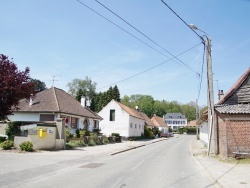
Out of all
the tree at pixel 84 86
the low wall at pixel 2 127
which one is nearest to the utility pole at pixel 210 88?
the low wall at pixel 2 127

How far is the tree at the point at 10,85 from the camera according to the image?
75.8 feet

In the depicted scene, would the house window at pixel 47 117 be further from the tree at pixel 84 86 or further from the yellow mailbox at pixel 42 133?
the tree at pixel 84 86

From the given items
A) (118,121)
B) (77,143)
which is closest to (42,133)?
(77,143)

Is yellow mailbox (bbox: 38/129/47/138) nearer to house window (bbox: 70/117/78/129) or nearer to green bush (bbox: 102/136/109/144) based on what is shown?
house window (bbox: 70/117/78/129)

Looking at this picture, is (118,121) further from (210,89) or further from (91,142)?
(210,89)

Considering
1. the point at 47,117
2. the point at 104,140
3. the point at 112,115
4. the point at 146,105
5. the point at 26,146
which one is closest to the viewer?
the point at 26,146

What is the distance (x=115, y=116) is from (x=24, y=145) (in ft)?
106

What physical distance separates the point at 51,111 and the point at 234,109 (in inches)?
782

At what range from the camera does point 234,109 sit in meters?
19.9

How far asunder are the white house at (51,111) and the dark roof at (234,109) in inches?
675

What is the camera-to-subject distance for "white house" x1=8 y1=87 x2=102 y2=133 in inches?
1318

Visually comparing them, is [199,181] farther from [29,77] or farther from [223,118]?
[29,77]

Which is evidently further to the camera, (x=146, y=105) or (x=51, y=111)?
(x=146, y=105)

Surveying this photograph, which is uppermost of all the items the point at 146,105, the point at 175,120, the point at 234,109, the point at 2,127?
the point at 146,105
